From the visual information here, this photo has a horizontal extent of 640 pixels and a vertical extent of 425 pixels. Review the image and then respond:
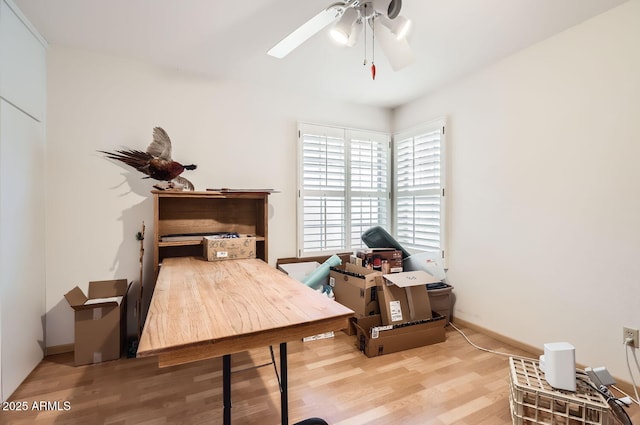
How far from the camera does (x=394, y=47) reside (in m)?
1.82

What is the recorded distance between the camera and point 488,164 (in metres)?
A: 2.66

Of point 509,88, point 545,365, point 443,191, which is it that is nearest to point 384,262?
point 443,191

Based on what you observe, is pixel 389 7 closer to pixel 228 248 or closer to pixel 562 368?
pixel 228 248

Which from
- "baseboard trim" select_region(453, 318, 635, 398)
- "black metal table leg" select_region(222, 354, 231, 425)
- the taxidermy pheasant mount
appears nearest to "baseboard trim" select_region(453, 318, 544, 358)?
"baseboard trim" select_region(453, 318, 635, 398)

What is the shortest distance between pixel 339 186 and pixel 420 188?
905 mm

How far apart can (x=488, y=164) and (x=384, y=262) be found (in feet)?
4.28

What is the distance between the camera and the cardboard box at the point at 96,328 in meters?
2.13

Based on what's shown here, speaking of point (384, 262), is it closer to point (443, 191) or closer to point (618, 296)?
point (443, 191)

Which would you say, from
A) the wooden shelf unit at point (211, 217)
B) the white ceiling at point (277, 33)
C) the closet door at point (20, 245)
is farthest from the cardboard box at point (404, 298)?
the closet door at point (20, 245)

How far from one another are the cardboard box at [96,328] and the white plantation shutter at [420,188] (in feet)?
9.50

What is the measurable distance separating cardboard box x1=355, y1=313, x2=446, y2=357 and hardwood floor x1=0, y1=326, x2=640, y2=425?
0.07 m

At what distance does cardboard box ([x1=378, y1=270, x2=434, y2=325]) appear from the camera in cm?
250

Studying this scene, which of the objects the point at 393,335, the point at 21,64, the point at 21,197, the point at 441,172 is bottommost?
the point at 393,335

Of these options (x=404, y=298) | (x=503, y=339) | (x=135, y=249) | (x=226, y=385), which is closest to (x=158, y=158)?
(x=135, y=249)
